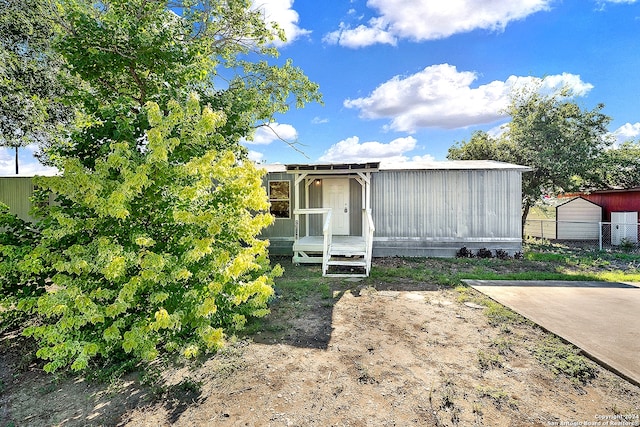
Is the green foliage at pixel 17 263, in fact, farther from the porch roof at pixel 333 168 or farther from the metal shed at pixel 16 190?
the metal shed at pixel 16 190

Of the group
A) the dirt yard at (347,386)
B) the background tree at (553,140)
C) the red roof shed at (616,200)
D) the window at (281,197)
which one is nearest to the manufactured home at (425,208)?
the window at (281,197)

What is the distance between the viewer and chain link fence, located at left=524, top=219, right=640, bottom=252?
36.6ft

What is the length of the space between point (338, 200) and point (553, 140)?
9632 millimetres

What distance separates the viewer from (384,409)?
241 cm

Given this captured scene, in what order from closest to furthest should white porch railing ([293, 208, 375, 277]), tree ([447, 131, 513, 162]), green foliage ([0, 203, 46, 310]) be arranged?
green foliage ([0, 203, 46, 310]) → white porch railing ([293, 208, 375, 277]) → tree ([447, 131, 513, 162])

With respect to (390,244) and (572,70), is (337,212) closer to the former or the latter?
(390,244)

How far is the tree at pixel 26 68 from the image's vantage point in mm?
7875

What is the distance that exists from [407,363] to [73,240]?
3672 mm

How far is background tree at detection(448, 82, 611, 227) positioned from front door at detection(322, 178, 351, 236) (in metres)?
8.32

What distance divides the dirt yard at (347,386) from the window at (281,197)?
20.0 ft

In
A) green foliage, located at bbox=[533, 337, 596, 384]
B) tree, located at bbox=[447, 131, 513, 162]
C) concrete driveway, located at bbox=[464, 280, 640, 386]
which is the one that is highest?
tree, located at bbox=[447, 131, 513, 162]

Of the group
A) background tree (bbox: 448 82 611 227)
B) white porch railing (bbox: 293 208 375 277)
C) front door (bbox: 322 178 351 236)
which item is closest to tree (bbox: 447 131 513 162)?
background tree (bbox: 448 82 611 227)

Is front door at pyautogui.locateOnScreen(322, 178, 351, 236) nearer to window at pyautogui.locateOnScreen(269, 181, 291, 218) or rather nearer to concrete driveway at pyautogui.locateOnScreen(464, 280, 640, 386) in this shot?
window at pyautogui.locateOnScreen(269, 181, 291, 218)

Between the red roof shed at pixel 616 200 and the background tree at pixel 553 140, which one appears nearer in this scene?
the background tree at pixel 553 140
